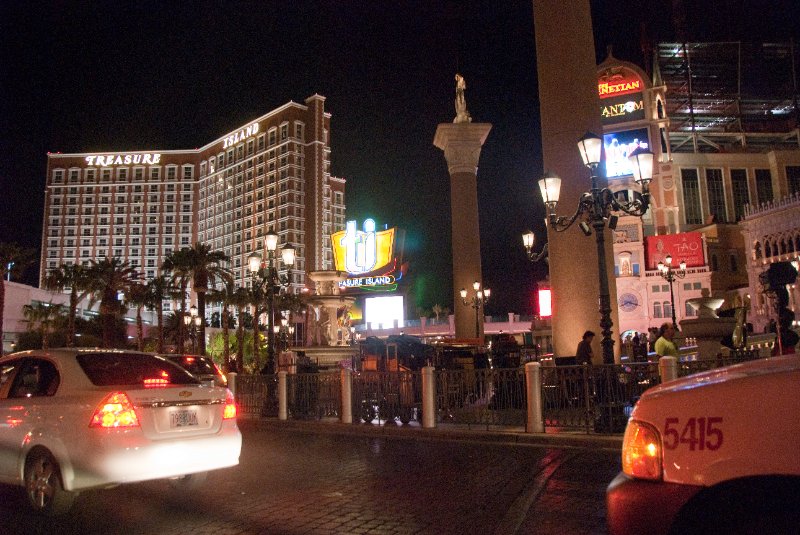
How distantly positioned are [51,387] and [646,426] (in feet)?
19.1

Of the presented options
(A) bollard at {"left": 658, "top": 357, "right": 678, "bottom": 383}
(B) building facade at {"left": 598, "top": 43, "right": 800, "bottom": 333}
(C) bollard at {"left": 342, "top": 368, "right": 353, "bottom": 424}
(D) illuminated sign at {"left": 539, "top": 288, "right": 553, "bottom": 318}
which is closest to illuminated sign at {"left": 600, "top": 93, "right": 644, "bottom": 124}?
(B) building facade at {"left": 598, "top": 43, "right": 800, "bottom": 333}

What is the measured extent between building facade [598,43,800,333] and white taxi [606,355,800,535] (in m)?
47.3

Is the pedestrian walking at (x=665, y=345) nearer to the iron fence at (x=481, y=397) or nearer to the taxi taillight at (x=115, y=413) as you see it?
the iron fence at (x=481, y=397)

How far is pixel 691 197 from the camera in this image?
2648 inches

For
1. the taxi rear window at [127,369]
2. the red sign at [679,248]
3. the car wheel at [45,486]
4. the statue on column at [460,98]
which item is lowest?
the car wheel at [45,486]

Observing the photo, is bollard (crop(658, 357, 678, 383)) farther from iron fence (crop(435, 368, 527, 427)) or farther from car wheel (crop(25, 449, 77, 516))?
car wheel (crop(25, 449, 77, 516))

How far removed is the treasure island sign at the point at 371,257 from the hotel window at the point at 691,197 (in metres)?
31.4

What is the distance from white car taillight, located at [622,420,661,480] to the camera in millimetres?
2775

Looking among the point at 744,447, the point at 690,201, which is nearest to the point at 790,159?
the point at 690,201

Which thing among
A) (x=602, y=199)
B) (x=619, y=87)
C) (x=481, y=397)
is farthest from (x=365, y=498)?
(x=619, y=87)

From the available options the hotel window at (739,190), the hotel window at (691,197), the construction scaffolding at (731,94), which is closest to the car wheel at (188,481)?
the hotel window at (691,197)

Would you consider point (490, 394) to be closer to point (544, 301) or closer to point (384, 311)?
point (544, 301)

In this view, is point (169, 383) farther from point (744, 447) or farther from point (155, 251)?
point (155, 251)

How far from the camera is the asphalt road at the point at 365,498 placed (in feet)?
18.4
